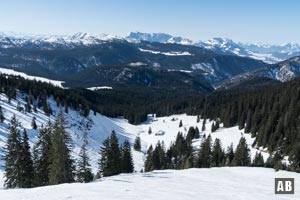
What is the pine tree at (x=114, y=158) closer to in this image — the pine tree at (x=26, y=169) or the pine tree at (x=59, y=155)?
the pine tree at (x=59, y=155)

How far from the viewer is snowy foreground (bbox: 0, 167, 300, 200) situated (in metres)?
28.9

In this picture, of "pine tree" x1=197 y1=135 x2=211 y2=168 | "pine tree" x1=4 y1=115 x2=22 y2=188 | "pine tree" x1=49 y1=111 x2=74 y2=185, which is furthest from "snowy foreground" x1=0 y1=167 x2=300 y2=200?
"pine tree" x1=197 y1=135 x2=211 y2=168

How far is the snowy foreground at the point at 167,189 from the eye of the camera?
94.7 ft

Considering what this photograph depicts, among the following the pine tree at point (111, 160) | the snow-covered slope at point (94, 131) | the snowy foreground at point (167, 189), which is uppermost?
the snowy foreground at point (167, 189)

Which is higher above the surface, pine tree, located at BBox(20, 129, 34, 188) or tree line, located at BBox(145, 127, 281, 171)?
pine tree, located at BBox(20, 129, 34, 188)

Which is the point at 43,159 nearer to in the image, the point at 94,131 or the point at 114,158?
the point at 114,158

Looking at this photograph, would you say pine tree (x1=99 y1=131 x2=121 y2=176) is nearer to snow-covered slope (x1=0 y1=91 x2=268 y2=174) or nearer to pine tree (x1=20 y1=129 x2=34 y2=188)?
pine tree (x1=20 y1=129 x2=34 y2=188)

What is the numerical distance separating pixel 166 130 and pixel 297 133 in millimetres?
83576

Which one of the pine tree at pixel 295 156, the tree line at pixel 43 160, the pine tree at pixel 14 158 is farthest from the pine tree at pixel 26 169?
the pine tree at pixel 295 156

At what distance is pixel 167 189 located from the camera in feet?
111

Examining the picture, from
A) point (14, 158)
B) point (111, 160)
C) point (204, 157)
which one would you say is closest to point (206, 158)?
point (204, 157)

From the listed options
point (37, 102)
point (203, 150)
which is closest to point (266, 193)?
point (203, 150)

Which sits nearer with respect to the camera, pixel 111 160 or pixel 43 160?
pixel 43 160

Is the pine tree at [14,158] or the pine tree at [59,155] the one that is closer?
the pine tree at [59,155]
